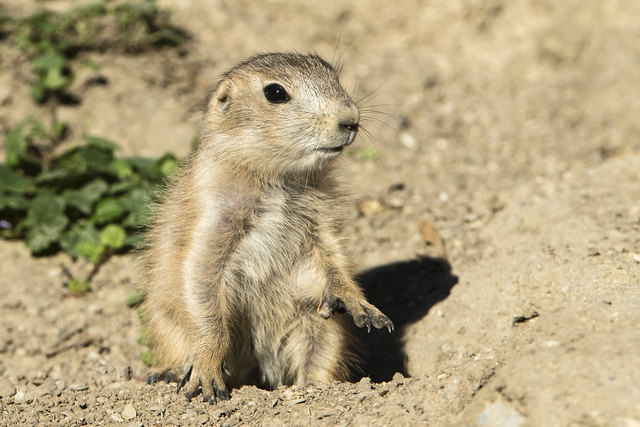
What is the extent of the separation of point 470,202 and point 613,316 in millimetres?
3587

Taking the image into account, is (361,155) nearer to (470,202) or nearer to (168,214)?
(470,202)

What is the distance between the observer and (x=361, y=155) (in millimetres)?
8156

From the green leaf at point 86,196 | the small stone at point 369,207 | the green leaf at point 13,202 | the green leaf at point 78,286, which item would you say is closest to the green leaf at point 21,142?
the green leaf at point 13,202

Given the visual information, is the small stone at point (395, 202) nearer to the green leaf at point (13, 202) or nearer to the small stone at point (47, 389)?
the green leaf at point (13, 202)

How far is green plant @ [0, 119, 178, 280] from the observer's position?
21.8 ft

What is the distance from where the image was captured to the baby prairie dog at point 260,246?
4734 millimetres

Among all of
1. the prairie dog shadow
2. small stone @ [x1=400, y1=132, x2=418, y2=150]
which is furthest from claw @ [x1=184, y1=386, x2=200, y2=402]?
small stone @ [x1=400, y1=132, x2=418, y2=150]

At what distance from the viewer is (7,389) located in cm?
502

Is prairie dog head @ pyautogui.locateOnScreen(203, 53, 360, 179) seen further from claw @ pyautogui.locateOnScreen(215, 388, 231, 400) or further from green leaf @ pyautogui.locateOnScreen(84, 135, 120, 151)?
green leaf @ pyautogui.locateOnScreen(84, 135, 120, 151)

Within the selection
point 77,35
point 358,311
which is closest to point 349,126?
point 358,311

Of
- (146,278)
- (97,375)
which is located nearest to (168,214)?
(146,278)

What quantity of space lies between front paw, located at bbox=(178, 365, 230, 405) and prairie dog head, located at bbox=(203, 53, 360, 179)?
1.42 metres

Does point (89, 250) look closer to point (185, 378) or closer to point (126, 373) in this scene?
point (126, 373)

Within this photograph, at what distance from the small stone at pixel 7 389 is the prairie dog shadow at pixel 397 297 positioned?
258 centimetres
